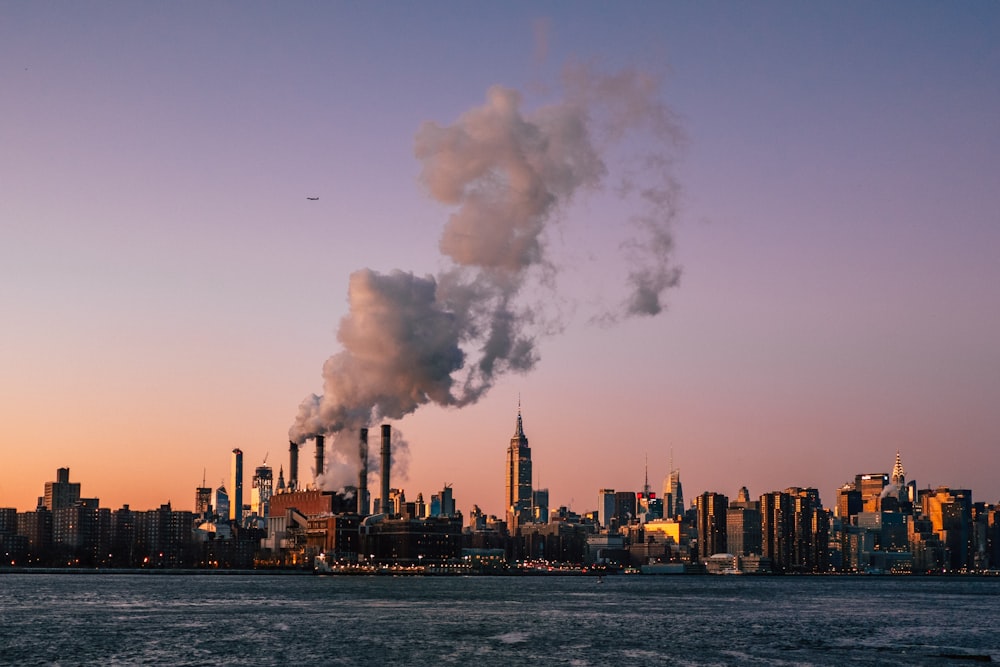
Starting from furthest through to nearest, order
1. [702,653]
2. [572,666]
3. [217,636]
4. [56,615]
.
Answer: [56,615]
[217,636]
[702,653]
[572,666]

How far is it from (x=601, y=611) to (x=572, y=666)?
8192 cm

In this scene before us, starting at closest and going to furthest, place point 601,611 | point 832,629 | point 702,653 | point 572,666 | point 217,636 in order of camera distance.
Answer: point 572,666 → point 702,653 → point 217,636 → point 832,629 → point 601,611

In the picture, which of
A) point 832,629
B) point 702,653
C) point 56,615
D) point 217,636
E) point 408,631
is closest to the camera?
point 702,653

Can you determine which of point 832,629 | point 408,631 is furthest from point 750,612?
point 408,631

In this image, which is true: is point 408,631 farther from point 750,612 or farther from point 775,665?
point 750,612

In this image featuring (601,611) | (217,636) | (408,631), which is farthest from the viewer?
(601,611)

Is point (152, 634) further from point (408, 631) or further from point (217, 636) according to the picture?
point (408, 631)

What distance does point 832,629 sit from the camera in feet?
484

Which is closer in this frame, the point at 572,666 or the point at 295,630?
the point at 572,666

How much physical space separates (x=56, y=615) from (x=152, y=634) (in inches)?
1451

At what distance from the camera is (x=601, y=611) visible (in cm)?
18262

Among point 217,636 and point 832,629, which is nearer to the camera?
point 217,636

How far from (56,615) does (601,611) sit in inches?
2920

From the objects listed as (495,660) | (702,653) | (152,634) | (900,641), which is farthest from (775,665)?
(152,634)
